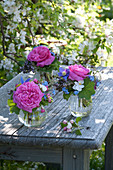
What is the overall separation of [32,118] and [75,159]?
1.02 ft

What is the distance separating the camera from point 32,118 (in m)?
1.89

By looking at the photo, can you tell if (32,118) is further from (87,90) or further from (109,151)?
(109,151)

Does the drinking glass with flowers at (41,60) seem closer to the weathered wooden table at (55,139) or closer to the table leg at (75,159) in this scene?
the weathered wooden table at (55,139)

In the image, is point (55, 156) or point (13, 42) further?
point (13, 42)

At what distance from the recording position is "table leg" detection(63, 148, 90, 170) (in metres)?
1.78

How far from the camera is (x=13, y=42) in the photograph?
432cm

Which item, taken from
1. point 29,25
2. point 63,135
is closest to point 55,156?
point 63,135

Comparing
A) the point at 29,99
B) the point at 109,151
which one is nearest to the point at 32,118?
the point at 29,99

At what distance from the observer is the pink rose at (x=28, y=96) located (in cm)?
178

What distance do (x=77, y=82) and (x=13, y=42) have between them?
2562 mm

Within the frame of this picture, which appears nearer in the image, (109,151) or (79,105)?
(79,105)

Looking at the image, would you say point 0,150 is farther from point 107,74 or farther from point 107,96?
point 107,74

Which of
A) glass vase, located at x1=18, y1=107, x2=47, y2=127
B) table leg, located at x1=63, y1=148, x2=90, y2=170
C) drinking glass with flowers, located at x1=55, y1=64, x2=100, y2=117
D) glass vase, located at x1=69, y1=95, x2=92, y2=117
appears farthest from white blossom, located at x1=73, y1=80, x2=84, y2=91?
table leg, located at x1=63, y1=148, x2=90, y2=170

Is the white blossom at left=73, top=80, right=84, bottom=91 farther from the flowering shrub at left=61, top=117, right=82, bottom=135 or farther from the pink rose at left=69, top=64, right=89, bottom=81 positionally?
the flowering shrub at left=61, top=117, right=82, bottom=135
